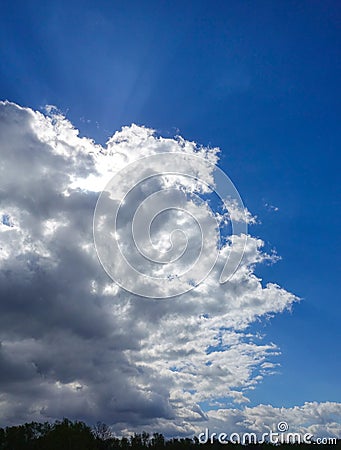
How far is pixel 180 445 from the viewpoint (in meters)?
174

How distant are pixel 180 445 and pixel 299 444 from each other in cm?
4548

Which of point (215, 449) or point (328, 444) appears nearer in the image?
point (328, 444)

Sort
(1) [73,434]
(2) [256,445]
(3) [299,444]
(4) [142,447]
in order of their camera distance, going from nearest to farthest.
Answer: (1) [73,434] < (3) [299,444] < (2) [256,445] < (4) [142,447]

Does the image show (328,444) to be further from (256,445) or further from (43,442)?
(43,442)

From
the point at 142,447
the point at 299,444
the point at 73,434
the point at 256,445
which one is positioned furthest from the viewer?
the point at 142,447

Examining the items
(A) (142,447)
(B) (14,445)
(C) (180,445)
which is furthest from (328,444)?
(B) (14,445)

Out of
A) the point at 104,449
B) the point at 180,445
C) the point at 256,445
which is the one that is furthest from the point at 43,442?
the point at 256,445

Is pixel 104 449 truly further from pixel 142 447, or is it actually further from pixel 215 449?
pixel 215 449

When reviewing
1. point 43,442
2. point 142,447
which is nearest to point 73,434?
point 43,442

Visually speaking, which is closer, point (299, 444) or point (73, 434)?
point (73, 434)

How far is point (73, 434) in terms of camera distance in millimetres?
137875

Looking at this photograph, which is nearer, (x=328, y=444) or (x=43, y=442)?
(x=43, y=442)

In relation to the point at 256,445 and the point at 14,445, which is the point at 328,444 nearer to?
the point at 256,445

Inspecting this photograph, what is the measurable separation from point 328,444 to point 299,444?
10144 millimetres
